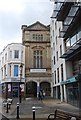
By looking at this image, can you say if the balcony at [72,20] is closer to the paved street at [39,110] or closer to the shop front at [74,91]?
the shop front at [74,91]

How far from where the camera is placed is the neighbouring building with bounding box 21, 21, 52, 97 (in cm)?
4912

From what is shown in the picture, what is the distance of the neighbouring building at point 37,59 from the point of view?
4912cm

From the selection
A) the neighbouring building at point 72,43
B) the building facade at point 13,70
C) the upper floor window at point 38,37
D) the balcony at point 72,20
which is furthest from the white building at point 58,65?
the upper floor window at point 38,37

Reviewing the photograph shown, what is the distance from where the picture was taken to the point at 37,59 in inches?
2012

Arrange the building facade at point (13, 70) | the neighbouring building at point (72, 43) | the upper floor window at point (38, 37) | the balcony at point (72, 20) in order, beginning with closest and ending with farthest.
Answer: the balcony at point (72, 20) → the neighbouring building at point (72, 43) → the building facade at point (13, 70) → the upper floor window at point (38, 37)

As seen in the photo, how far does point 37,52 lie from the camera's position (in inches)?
2026

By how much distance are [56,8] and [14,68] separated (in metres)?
20.3

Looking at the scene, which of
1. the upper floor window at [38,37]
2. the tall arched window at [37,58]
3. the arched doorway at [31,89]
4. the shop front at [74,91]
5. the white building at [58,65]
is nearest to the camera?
the shop front at [74,91]

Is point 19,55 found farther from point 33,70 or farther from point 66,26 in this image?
point 66,26

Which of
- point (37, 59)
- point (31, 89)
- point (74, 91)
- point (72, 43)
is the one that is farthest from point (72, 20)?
point (31, 89)

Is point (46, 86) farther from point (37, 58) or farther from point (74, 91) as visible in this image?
point (74, 91)

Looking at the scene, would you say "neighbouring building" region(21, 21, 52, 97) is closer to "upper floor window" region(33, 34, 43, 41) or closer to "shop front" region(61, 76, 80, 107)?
"upper floor window" region(33, 34, 43, 41)

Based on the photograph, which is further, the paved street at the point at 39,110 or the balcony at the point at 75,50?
the balcony at the point at 75,50

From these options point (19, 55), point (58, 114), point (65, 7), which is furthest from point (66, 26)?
point (19, 55)
